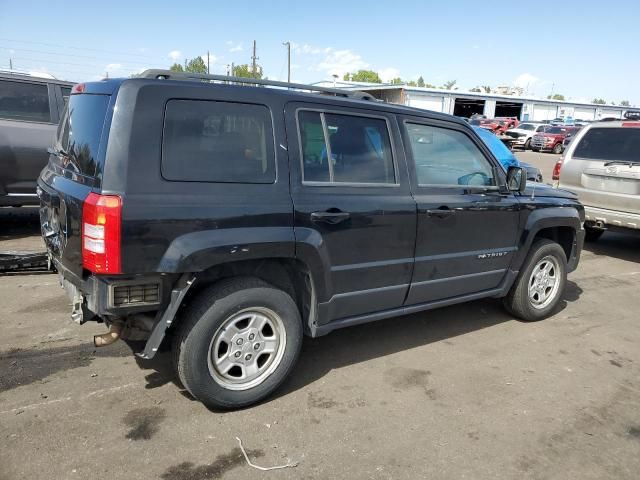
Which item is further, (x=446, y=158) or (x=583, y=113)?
(x=583, y=113)

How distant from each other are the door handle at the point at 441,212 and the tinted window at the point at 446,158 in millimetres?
219

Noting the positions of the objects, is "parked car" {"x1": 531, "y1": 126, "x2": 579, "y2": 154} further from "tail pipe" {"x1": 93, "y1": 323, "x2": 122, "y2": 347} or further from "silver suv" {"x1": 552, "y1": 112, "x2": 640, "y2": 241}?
"tail pipe" {"x1": 93, "y1": 323, "x2": 122, "y2": 347}

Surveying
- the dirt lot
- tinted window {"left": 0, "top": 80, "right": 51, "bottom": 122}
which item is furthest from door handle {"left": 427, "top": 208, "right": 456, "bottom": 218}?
tinted window {"left": 0, "top": 80, "right": 51, "bottom": 122}

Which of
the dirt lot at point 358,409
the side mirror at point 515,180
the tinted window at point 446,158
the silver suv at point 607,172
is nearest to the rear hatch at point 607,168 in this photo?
the silver suv at point 607,172

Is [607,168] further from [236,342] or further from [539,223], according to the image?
[236,342]

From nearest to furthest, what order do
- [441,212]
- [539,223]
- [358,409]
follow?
1. [358,409]
2. [441,212]
3. [539,223]

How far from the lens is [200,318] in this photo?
290cm

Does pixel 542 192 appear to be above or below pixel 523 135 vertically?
below

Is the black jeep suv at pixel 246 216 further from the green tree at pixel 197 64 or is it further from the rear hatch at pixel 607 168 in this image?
the green tree at pixel 197 64

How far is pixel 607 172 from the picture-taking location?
713cm

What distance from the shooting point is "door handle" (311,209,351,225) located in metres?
3.17

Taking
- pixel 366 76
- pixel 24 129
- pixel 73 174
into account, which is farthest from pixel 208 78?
pixel 366 76

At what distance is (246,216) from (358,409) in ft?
4.62

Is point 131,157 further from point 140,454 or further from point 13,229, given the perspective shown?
point 13,229
